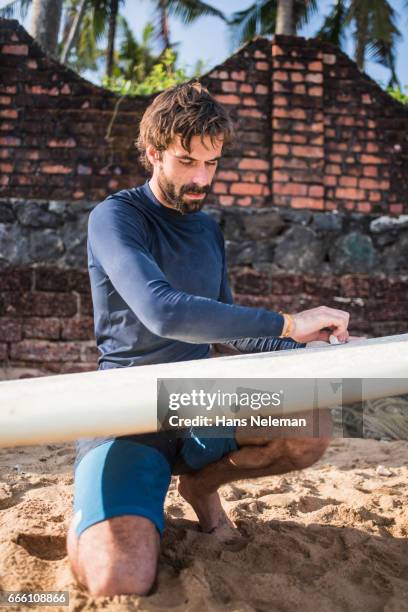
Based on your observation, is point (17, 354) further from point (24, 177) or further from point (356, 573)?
point (356, 573)

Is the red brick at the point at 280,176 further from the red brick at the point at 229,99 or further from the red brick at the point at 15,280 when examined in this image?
the red brick at the point at 15,280

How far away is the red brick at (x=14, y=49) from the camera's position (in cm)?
423

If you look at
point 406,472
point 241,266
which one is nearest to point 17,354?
point 241,266

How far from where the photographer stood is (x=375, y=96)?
443 cm

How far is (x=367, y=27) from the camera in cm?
1470

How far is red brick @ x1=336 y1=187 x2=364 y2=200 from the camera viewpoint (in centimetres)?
435

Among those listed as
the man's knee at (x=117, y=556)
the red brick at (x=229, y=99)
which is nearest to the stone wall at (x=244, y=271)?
the red brick at (x=229, y=99)

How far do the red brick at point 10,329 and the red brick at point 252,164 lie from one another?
2.07 meters

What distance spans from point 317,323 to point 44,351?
2924 millimetres

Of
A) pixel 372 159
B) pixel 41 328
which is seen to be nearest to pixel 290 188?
pixel 372 159

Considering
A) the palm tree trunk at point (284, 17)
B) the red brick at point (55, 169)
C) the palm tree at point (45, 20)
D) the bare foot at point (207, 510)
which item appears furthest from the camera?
the palm tree trunk at point (284, 17)

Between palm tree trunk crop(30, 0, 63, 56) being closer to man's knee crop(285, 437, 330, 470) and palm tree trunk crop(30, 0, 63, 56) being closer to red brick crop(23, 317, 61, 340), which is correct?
red brick crop(23, 317, 61, 340)

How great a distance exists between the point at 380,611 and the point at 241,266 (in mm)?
3043

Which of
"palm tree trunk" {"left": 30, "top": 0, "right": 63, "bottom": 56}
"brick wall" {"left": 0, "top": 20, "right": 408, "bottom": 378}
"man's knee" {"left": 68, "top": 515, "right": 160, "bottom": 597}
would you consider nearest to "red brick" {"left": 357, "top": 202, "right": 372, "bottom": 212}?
"brick wall" {"left": 0, "top": 20, "right": 408, "bottom": 378}
